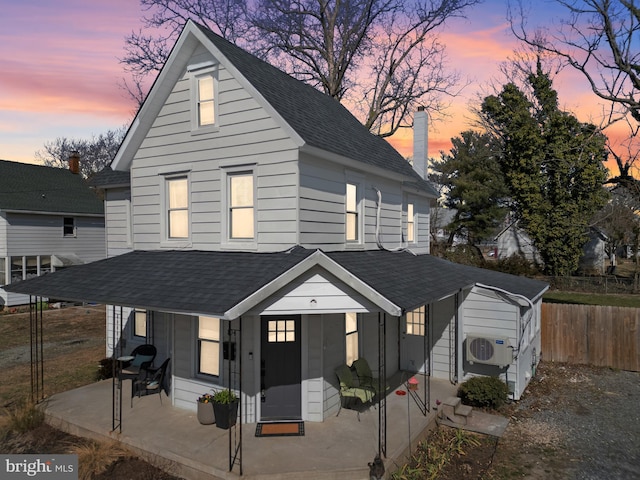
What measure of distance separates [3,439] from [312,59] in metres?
25.0

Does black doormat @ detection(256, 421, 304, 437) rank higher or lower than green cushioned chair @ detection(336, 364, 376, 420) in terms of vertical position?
lower

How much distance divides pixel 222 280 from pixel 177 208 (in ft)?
12.9

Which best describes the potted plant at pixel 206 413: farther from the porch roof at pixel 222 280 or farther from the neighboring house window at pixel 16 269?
the neighboring house window at pixel 16 269

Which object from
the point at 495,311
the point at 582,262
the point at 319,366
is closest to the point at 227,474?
the point at 319,366

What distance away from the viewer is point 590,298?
91.1ft

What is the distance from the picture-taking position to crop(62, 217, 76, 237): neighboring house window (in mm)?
28844

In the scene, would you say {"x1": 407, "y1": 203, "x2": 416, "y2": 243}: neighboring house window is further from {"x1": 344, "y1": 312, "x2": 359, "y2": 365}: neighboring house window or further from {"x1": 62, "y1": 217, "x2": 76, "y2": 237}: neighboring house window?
{"x1": 62, "y1": 217, "x2": 76, "y2": 237}: neighboring house window

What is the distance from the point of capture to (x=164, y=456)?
7988 millimetres

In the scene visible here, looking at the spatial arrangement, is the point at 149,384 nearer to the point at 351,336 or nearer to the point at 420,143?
the point at 351,336

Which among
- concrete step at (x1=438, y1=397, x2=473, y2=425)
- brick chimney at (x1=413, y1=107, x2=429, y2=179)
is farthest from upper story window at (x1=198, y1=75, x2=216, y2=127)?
brick chimney at (x1=413, y1=107, x2=429, y2=179)

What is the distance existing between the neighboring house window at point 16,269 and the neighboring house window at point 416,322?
24.1 meters

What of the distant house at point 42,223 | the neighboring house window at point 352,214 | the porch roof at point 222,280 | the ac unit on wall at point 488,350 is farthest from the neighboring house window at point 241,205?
the distant house at point 42,223

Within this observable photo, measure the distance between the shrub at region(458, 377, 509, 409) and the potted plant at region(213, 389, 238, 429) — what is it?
20.4ft

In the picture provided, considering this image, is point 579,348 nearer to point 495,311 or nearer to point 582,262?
point 495,311
